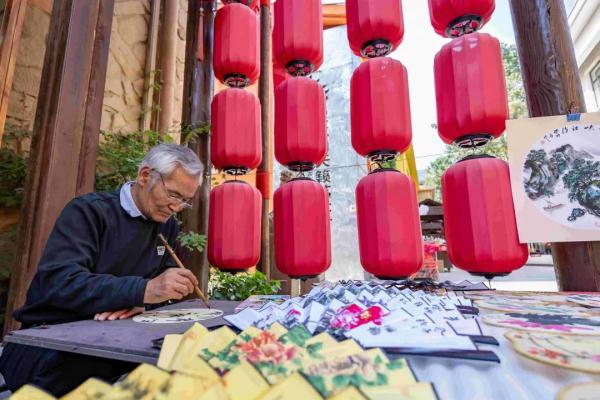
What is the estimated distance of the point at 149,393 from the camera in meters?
0.45

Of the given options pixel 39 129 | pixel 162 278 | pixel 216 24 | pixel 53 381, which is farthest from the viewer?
pixel 216 24

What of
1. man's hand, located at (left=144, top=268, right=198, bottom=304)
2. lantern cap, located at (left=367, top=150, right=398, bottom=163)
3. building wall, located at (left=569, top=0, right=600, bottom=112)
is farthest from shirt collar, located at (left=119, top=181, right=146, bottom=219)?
building wall, located at (left=569, top=0, right=600, bottom=112)

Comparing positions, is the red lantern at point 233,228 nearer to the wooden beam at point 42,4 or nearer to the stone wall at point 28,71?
the stone wall at point 28,71

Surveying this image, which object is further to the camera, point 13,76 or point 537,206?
point 13,76

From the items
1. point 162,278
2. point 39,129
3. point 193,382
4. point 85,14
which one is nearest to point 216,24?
point 85,14

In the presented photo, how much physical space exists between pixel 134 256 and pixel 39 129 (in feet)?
4.07

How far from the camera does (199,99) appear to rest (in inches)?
116

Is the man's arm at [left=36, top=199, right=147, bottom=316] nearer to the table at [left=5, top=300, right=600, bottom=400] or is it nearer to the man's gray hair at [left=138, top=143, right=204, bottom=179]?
the table at [left=5, top=300, right=600, bottom=400]

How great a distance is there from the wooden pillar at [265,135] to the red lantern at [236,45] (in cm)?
256

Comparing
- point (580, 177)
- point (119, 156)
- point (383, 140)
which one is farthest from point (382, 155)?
point (119, 156)

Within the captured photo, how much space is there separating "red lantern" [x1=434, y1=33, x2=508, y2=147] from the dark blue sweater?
1698mm

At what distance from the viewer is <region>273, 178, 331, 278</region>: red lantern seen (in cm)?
201

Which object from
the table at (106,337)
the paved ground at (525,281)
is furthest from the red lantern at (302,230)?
the paved ground at (525,281)

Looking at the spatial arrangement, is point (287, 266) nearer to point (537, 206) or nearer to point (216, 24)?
point (537, 206)
